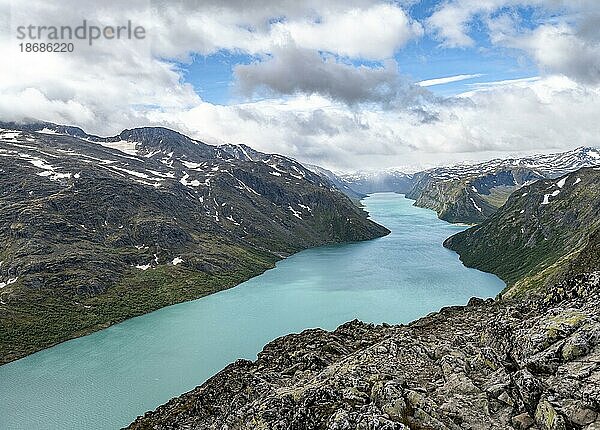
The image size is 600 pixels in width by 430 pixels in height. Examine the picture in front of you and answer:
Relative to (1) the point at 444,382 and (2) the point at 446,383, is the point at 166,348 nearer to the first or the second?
(1) the point at 444,382

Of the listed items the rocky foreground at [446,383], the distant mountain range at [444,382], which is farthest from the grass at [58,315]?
the rocky foreground at [446,383]

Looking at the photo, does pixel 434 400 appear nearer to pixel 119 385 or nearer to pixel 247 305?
pixel 119 385

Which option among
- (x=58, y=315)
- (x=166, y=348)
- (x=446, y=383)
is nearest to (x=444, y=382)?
(x=446, y=383)

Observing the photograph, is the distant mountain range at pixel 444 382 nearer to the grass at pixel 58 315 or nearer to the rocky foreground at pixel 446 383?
the rocky foreground at pixel 446 383

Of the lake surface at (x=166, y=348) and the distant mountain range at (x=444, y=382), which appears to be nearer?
the distant mountain range at (x=444, y=382)

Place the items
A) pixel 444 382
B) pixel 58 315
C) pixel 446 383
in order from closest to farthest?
pixel 446 383
pixel 444 382
pixel 58 315

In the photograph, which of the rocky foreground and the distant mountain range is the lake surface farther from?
the rocky foreground

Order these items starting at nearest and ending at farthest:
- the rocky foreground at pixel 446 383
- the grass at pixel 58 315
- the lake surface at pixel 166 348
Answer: the rocky foreground at pixel 446 383 < the lake surface at pixel 166 348 < the grass at pixel 58 315

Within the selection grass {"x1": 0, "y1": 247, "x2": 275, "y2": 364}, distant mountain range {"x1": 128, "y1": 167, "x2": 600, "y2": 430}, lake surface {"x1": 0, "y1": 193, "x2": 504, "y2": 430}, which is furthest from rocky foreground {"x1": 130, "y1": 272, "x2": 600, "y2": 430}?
grass {"x1": 0, "y1": 247, "x2": 275, "y2": 364}

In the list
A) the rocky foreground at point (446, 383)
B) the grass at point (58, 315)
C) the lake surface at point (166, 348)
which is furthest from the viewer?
the grass at point (58, 315)
